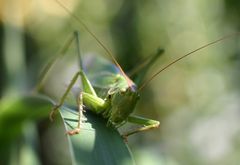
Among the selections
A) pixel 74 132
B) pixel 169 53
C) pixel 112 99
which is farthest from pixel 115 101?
pixel 169 53

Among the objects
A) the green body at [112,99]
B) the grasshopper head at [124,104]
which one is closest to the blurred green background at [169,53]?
the green body at [112,99]

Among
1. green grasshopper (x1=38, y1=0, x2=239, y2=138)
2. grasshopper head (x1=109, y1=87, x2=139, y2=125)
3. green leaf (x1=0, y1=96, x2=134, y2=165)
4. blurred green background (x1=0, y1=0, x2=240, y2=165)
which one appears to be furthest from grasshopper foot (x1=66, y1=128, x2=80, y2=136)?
blurred green background (x1=0, y1=0, x2=240, y2=165)

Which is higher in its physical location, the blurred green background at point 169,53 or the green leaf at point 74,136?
the blurred green background at point 169,53

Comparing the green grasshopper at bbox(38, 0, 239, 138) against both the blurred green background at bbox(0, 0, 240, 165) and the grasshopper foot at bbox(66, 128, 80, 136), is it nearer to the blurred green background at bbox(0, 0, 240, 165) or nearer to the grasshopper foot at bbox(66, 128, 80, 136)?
the grasshopper foot at bbox(66, 128, 80, 136)

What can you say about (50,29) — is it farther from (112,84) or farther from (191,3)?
(112,84)

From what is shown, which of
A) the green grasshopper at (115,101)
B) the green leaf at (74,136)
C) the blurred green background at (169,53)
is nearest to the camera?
the green leaf at (74,136)

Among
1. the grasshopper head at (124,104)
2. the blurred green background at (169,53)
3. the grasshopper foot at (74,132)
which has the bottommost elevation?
the grasshopper foot at (74,132)

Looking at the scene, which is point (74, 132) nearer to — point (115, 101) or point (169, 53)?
point (115, 101)

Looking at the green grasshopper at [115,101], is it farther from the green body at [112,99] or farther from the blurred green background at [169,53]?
the blurred green background at [169,53]
